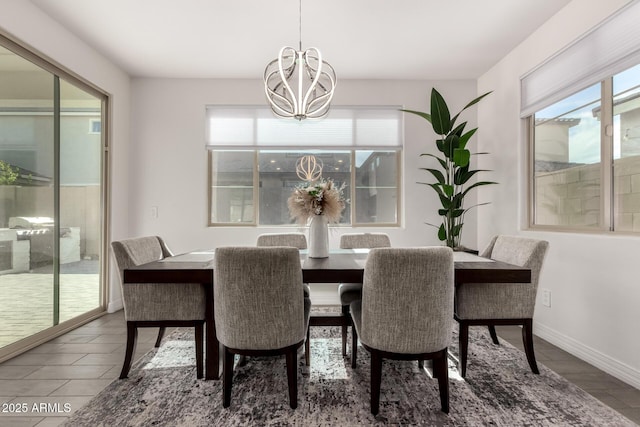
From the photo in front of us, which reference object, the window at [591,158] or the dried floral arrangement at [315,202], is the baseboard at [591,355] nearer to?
the window at [591,158]

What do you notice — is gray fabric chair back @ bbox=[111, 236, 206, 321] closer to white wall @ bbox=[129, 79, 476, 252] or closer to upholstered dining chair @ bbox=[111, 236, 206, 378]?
upholstered dining chair @ bbox=[111, 236, 206, 378]

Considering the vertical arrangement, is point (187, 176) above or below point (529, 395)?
above

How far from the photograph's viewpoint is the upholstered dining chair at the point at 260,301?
62.7 inches

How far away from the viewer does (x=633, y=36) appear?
2049 millimetres

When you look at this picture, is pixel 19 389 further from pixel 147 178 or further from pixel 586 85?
pixel 586 85

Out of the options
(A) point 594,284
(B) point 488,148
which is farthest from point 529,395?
(B) point 488,148

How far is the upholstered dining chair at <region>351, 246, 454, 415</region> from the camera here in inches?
61.7

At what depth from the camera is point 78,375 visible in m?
2.14

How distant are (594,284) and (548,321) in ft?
2.01

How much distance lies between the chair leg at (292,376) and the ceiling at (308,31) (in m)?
2.42

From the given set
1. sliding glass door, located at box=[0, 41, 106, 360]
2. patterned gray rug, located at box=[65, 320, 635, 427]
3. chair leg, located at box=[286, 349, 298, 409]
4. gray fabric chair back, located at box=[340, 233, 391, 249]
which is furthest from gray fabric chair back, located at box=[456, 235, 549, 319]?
sliding glass door, located at box=[0, 41, 106, 360]

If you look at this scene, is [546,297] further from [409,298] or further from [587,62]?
[409,298]

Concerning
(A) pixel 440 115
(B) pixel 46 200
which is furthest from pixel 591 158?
(B) pixel 46 200

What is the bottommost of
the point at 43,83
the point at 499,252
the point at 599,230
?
the point at 499,252
